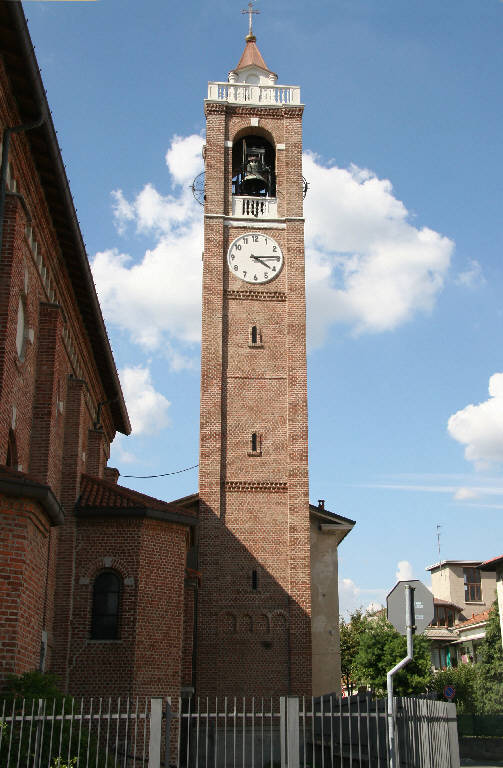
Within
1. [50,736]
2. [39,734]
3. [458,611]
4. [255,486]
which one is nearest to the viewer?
[39,734]

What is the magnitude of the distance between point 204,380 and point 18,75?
16853 millimetres

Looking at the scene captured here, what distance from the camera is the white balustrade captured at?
108ft

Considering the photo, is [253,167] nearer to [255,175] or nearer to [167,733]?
[255,175]

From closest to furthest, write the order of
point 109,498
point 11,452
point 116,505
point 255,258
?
point 11,452
point 116,505
point 109,498
point 255,258

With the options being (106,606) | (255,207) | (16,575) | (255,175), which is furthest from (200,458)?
(16,575)

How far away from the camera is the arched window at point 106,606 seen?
19.6 m

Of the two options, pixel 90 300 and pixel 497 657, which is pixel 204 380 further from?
pixel 497 657

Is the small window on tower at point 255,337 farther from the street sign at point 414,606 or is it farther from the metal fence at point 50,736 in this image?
the street sign at point 414,606

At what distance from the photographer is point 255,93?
109 feet

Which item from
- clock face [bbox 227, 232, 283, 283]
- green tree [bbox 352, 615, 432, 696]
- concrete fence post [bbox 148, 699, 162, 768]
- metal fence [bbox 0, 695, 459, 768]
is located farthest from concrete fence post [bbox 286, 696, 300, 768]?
green tree [bbox 352, 615, 432, 696]

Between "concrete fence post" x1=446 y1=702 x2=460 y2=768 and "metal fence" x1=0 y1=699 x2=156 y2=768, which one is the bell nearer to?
"concrete fence post" x1=446 y1=702 x2=460 y2=768

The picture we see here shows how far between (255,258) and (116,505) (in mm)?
13856

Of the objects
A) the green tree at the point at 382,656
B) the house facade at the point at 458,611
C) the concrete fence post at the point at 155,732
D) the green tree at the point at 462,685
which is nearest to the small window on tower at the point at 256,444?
the green tree at the point at 382,656

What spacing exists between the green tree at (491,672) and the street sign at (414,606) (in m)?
35.4
